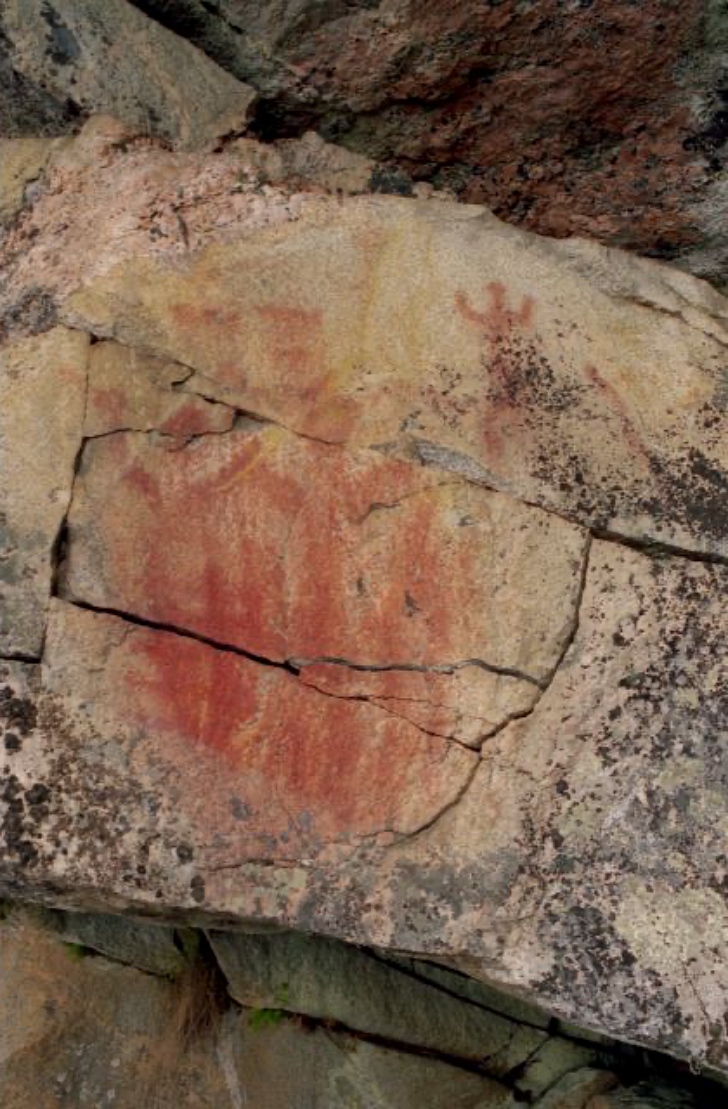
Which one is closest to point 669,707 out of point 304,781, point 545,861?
point 545,861

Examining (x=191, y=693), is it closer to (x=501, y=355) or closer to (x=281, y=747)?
(x=281, y=747)

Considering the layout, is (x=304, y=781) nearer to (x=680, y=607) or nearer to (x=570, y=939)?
(x=570, y=939)

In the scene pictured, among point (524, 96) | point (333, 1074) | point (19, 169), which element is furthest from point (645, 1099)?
point (19, 169)

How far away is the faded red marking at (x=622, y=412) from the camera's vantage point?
2.32m

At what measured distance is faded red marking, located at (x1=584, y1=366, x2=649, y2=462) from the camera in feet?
7.61

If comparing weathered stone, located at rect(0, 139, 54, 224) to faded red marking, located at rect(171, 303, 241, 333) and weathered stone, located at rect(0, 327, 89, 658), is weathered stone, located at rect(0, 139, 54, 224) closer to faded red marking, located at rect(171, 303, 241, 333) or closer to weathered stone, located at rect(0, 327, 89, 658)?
weathered stone, located at rect(0, 327, 89, 658)

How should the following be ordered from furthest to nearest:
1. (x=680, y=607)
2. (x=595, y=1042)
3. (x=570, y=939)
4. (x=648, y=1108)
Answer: (x=595, y=1042) < (x=648, y=1108) < (x=680, y=607) < (x=570, y=939)

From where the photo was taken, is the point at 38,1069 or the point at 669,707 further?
the point at 38,1069

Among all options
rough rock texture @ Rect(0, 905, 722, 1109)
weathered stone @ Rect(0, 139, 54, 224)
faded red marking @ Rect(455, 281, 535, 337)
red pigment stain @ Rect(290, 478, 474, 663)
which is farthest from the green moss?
weathered stone @ Rect(0, 139, 54, 224)

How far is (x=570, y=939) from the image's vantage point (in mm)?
2061

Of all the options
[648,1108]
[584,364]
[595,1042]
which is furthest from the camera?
[595,1042]

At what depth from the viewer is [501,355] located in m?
2.34

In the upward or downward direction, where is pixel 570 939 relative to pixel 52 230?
downward

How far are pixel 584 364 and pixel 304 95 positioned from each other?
827 millimetres
